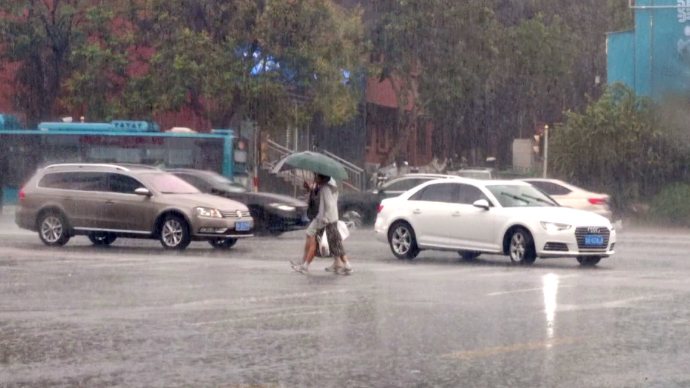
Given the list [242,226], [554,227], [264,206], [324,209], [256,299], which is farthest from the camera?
[264,206]

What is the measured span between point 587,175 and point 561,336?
27.6 meters

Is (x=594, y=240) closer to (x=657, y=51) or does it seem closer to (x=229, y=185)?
(x=229, y=185)

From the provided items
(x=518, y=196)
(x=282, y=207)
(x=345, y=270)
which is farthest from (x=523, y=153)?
(x=345, y=270)

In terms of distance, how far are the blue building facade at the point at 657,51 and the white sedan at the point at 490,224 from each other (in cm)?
2072

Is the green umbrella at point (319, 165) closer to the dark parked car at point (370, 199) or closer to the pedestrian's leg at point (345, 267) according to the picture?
the pedestrian's leg at point (345, 267)

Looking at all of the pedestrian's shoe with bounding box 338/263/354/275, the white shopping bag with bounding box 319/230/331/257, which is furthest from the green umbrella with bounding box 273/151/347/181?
the pedestrian's shoe with bounding box 338/263/354/275

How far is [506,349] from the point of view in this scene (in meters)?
9.95

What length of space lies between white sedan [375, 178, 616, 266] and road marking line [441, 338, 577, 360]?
8543 mm

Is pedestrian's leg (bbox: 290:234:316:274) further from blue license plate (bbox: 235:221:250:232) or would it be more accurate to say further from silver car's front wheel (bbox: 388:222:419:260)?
blue license plate (bbox: 235:221:250:232)

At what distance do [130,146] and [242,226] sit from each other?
48.2ft

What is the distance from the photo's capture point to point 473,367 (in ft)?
29.8

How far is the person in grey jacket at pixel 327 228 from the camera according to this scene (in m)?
17.2

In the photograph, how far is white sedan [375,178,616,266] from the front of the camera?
18938mm

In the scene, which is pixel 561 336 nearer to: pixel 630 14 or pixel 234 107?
pixel 234 107
